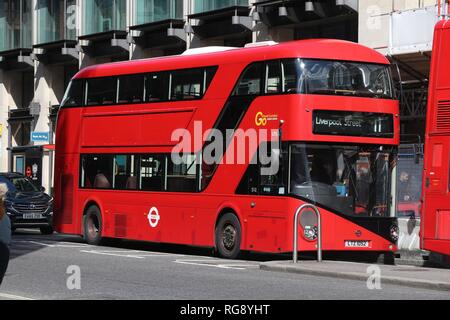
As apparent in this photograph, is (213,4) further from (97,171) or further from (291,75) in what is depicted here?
(291,75)

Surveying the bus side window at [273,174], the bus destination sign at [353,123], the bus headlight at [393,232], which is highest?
the bus destination sign at [353,123]

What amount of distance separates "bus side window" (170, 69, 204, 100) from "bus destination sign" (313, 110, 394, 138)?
334cm

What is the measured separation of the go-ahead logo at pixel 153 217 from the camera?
23.6 metres

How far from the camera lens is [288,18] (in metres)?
32.8

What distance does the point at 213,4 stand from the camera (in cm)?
3600

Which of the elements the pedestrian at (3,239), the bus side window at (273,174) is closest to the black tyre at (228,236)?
the bus side window at (273,174)

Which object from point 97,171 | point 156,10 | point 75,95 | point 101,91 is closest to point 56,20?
point 156,10

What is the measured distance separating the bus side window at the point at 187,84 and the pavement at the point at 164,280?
3525 millimetres

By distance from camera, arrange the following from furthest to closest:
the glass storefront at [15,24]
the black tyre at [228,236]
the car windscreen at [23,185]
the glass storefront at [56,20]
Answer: the glass storefront at [15,24] < the glass storefront at [56,20] < the car windscreen at [23,185] < the black tyre at [228,236]

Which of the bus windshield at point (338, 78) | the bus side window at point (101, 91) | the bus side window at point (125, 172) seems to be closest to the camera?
the bus windshield at point (338, 78)

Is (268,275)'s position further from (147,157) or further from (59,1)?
(59,1)

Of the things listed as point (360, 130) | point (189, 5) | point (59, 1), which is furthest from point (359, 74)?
point (59, 1)

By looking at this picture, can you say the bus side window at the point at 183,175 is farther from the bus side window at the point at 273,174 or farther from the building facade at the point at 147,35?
the building facade at the point at 147,35
